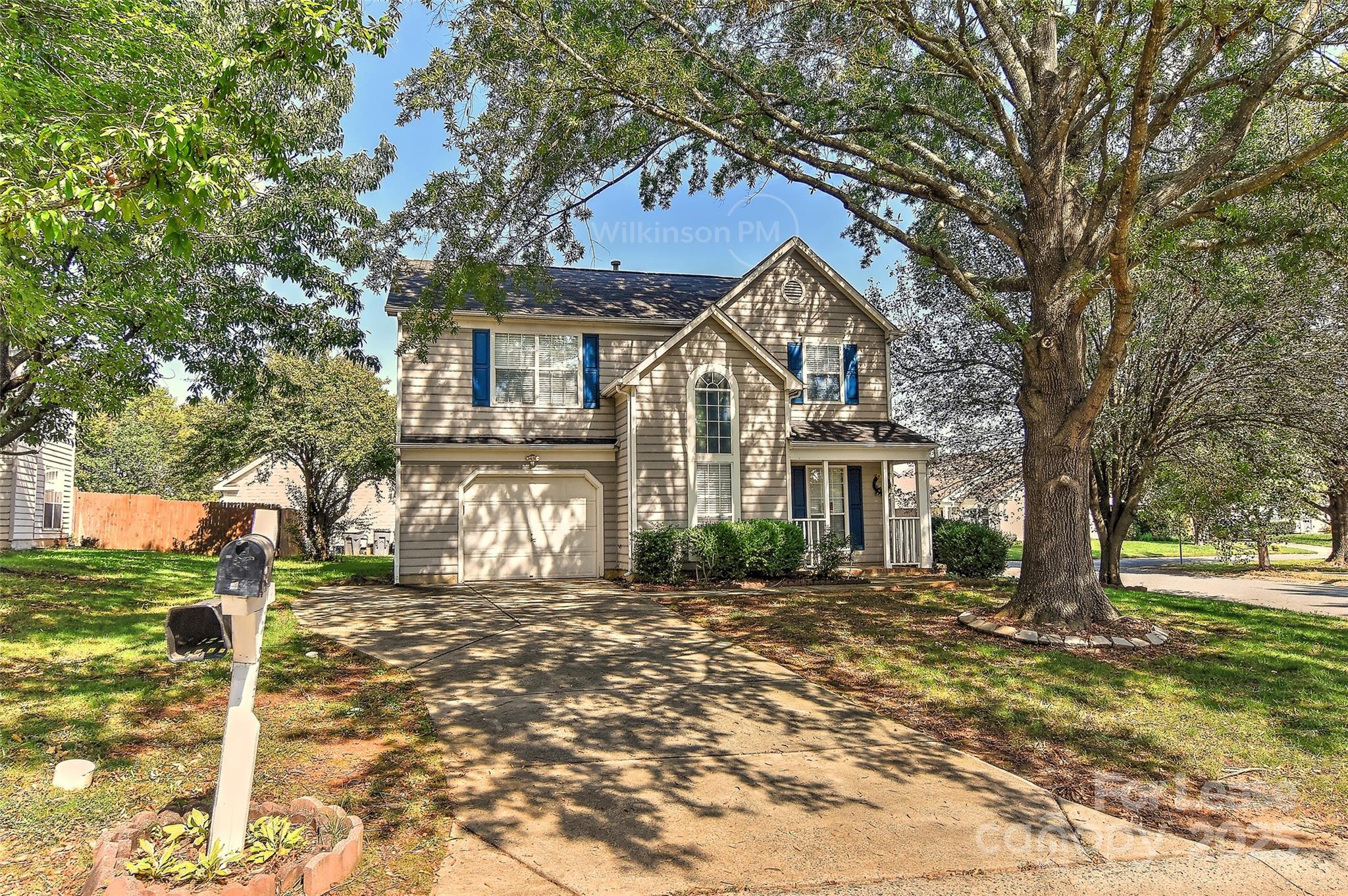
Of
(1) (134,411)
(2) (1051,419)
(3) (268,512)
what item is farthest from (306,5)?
(1) (134,411)

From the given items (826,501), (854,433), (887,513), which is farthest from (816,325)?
(887,513)

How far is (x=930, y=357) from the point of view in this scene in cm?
2003

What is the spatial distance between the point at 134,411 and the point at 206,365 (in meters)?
30.9

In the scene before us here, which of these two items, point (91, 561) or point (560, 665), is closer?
point (560, 665)

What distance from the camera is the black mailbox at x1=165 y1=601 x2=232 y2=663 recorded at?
11.1ft

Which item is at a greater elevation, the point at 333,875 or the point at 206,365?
the point at 206,365

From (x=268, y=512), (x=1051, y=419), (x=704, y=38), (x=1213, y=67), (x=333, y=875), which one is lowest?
(x=333, y=875)

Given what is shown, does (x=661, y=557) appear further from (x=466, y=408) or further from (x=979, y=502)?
(x=979, y=502)

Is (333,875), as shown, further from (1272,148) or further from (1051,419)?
(1272,148)

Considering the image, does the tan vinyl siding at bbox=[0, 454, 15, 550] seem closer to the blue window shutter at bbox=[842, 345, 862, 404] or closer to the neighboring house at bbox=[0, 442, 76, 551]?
the neighboring house at bbox=[0, 442, 76, 551]

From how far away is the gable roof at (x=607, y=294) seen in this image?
648 inches

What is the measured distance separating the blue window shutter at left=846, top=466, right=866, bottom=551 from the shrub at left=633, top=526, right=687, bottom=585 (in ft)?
17.5

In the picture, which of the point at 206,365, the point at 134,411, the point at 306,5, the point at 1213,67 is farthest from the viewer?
the point at 134,411

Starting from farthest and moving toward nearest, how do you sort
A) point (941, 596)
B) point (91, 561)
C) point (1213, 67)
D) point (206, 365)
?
1. point (91, 561)
2. point (206, 365)
3. point (941, 596)
4. point (1213, 67)
